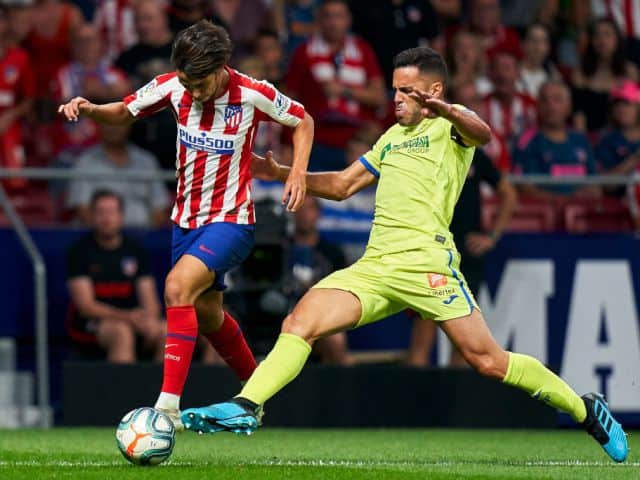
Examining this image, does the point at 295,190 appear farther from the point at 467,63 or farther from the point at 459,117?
the point at 467,63

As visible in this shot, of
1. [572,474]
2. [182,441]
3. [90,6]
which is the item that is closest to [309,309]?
[572,474]

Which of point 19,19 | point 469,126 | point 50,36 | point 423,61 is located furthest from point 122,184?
point 469,126

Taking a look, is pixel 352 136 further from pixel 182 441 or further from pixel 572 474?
pixel 572 474

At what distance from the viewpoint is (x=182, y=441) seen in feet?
31.8

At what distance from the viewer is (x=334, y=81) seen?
538 inches

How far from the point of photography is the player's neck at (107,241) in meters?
12.1

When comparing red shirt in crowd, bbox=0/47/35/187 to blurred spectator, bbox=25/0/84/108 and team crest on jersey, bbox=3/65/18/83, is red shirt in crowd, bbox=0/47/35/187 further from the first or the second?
blurred spectator, bbox=25/0/84/108

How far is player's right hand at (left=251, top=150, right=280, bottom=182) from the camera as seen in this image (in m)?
8.12

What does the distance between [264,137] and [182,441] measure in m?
4.38

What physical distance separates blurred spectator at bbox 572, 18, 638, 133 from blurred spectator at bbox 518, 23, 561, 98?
1.02 ft

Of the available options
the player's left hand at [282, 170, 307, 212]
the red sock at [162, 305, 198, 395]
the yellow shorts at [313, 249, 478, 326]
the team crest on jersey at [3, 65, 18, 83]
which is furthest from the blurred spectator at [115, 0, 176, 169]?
the yellow shorts at [313, 249, 478, 326]

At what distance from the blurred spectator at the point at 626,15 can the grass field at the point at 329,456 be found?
5688 millimetres

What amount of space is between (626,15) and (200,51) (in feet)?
30.2

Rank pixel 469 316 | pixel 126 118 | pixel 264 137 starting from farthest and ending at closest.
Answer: pixel 264 137 < pixel 126 118 < pixel 469 316
